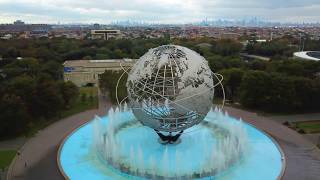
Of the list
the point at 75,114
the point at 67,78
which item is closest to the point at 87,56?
the point at 67,78

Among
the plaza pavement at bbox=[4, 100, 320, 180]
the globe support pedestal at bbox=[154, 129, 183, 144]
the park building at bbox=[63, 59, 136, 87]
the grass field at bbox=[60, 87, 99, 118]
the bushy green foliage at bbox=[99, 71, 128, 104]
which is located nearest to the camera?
the plaza pavement at bbox=[4, 100, 320, 180]

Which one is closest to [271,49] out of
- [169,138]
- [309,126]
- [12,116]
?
[309,126]

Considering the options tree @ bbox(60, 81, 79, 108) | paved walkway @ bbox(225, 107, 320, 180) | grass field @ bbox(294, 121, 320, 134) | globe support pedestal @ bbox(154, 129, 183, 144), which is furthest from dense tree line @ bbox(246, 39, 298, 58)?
globe support pedestal @ bbox(154, 129, 183, 144)

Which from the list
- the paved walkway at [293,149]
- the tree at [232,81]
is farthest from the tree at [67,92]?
the tree at [232,81]

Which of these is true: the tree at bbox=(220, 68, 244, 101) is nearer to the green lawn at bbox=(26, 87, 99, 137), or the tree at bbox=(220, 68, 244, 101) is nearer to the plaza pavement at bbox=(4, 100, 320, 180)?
the plaza pavement at bbox=(4, 100, 320, 180)

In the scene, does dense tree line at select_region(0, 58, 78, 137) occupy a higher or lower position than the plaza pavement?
higher

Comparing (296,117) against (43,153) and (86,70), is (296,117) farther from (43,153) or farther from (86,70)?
(86,70)
